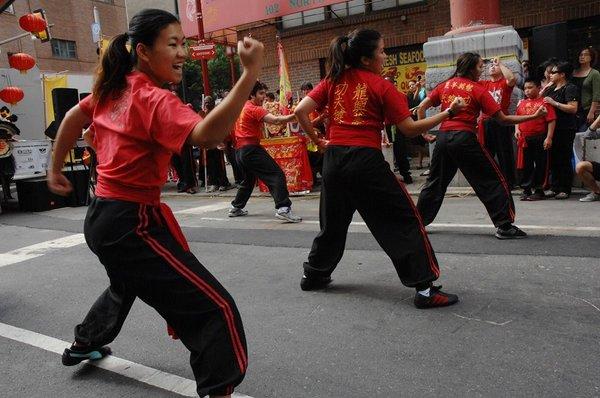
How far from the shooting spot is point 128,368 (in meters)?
3.13

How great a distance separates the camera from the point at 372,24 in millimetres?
13477

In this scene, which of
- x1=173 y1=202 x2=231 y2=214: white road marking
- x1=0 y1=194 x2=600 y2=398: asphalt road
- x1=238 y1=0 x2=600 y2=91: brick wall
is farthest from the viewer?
x1=238 y1=0 x2=600 y2=91: brick wall

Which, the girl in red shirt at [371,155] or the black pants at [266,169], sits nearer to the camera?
the girl in red shirt at [371,155]

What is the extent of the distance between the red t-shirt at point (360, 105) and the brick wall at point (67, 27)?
2766 cm

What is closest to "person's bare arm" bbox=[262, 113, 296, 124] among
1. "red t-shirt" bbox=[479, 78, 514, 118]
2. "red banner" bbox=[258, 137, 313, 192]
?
"red t-shirt" bbox=[479, 78, 514, 118]

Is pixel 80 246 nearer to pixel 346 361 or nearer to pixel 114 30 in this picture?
pixel 346 361

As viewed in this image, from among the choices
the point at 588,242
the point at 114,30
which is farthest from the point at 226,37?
the point at 114,30

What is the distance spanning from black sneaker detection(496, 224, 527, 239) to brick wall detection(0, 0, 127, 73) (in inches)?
1088

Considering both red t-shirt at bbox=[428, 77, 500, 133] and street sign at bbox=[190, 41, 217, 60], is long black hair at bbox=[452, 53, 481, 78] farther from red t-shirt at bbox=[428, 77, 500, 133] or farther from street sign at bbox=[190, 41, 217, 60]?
street sign at bbox=[190, 41, 217, 60]

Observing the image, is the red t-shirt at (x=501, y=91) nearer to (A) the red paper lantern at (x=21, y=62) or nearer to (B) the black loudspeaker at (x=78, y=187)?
(B) the black loudspeaker at (x=78, y=187)

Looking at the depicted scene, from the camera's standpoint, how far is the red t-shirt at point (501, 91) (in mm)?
6754

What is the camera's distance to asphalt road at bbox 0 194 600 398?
276 cm

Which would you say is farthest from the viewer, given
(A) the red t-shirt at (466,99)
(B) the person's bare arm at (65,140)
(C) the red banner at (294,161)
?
(C) the red banner at (294,161)

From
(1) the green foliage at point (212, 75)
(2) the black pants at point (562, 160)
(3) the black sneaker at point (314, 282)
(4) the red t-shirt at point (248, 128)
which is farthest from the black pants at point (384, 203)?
(1) the green foliage at point (212, 75)
